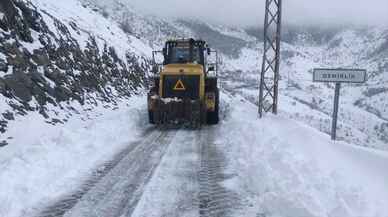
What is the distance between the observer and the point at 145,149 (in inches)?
491

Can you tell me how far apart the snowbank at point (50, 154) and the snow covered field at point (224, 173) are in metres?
0.02

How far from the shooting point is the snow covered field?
6.98 m

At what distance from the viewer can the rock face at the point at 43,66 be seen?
14453 mm

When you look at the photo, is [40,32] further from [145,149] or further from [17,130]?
[145,149]

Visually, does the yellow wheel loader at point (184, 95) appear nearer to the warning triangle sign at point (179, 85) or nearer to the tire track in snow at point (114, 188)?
the warning triangle sign at point (179, 85)

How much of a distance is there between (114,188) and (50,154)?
2525 millimetres

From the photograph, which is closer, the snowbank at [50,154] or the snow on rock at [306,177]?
the snow on rock at [306,177]

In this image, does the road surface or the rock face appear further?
the rock face

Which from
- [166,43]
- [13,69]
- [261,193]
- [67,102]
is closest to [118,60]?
[166,43]

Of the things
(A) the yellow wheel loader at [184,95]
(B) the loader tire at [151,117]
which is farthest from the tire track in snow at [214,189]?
(B) the loader tire at [151,117]

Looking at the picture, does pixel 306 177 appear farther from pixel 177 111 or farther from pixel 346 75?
pixel 177 111

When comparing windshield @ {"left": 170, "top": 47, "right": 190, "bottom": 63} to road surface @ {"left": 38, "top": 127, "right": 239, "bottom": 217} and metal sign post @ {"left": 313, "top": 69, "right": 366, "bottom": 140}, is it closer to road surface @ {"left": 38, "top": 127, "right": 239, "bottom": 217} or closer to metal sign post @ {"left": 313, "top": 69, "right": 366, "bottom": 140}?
road surface @ {"left": 38, "top": 127, "right": 239, "bottom": 217}

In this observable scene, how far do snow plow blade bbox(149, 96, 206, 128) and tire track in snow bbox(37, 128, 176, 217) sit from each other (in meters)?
5.15

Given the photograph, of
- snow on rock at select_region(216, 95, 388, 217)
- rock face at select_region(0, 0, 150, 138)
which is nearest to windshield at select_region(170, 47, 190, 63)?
rock face at select_region(0, 0, 150, 138)
